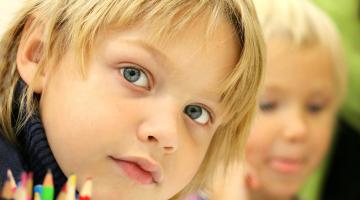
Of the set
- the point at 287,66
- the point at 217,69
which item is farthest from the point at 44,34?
the point at 287,66

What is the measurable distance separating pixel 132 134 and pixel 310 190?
804mm

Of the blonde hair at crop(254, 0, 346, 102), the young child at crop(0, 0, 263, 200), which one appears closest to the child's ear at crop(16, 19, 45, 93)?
the young child at crop(0, 0, 263, 200)

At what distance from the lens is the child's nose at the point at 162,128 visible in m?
0.50

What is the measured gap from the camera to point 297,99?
37.3 inches

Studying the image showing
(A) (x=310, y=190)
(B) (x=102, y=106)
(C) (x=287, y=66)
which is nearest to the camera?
(B) (x=102, y=106)

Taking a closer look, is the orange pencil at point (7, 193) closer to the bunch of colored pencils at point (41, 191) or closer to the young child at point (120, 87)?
the bunch of colored pencils at point (41, 191)

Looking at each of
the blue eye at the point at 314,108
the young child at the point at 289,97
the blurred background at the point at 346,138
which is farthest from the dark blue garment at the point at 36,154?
the blurred background at the point at 346,138

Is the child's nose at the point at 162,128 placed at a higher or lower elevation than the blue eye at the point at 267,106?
higher

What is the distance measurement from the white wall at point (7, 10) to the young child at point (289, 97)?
1.25 ft

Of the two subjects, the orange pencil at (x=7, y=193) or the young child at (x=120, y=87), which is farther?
the young child at (x=120, y=87)

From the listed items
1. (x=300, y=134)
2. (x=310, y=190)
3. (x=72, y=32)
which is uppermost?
(x=72, y=32)

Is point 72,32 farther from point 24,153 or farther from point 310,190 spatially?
point 310,190

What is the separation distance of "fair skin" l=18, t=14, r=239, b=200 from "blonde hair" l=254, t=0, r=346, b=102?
39 cm

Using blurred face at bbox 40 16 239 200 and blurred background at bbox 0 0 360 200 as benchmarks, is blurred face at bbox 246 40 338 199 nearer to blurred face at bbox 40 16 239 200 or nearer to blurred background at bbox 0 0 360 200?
blurred background at bbox 0 0 360 200
